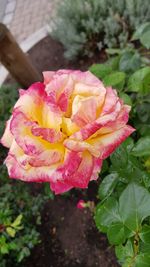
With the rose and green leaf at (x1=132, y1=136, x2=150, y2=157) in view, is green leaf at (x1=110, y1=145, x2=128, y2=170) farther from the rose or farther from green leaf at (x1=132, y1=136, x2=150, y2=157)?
the rose

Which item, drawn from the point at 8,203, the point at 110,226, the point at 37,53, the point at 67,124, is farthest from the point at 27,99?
the point at 37,53

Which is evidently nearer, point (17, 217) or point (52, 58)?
point (17, 217)

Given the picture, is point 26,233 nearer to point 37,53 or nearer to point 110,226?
point 110,226

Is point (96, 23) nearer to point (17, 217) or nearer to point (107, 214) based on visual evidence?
point (17, 217)

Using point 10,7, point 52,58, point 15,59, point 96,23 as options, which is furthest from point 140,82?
point 10,7

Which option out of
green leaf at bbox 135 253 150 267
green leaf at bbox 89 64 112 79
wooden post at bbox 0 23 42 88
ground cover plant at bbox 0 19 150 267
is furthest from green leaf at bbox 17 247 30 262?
green leaf at bbox 135 253 150 267

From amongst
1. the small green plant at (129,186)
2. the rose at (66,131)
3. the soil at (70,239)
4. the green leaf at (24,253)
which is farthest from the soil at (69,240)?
the rose at (66,131)

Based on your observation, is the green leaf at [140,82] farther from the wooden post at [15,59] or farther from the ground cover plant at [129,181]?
the wooden post at [15,59]
